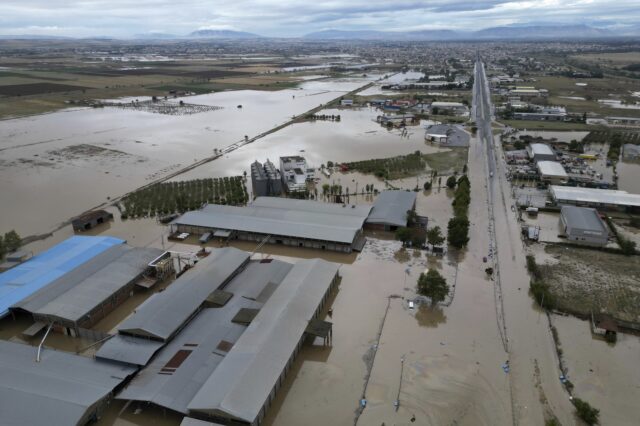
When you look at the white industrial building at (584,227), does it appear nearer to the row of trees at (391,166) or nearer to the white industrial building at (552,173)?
the white industrial building at (552,173)

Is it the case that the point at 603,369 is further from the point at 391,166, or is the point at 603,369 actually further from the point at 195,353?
the point at 391,166

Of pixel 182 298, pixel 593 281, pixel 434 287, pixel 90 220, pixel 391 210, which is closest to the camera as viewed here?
pixel 182 298

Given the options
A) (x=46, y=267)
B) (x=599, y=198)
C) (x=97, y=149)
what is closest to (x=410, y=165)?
(x=599, y=198)

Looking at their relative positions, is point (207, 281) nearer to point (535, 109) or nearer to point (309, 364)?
point (309, 364)

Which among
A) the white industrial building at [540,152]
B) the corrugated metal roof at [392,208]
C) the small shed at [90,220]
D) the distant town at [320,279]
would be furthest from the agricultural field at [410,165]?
the small shed at [90,220]

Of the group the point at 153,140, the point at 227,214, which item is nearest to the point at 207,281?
the point at 227,214

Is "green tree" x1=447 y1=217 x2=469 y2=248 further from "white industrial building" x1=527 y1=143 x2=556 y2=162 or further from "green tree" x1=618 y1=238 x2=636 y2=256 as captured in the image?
"white industrial building" x1=527 y1=143 x2=556 y2=162
